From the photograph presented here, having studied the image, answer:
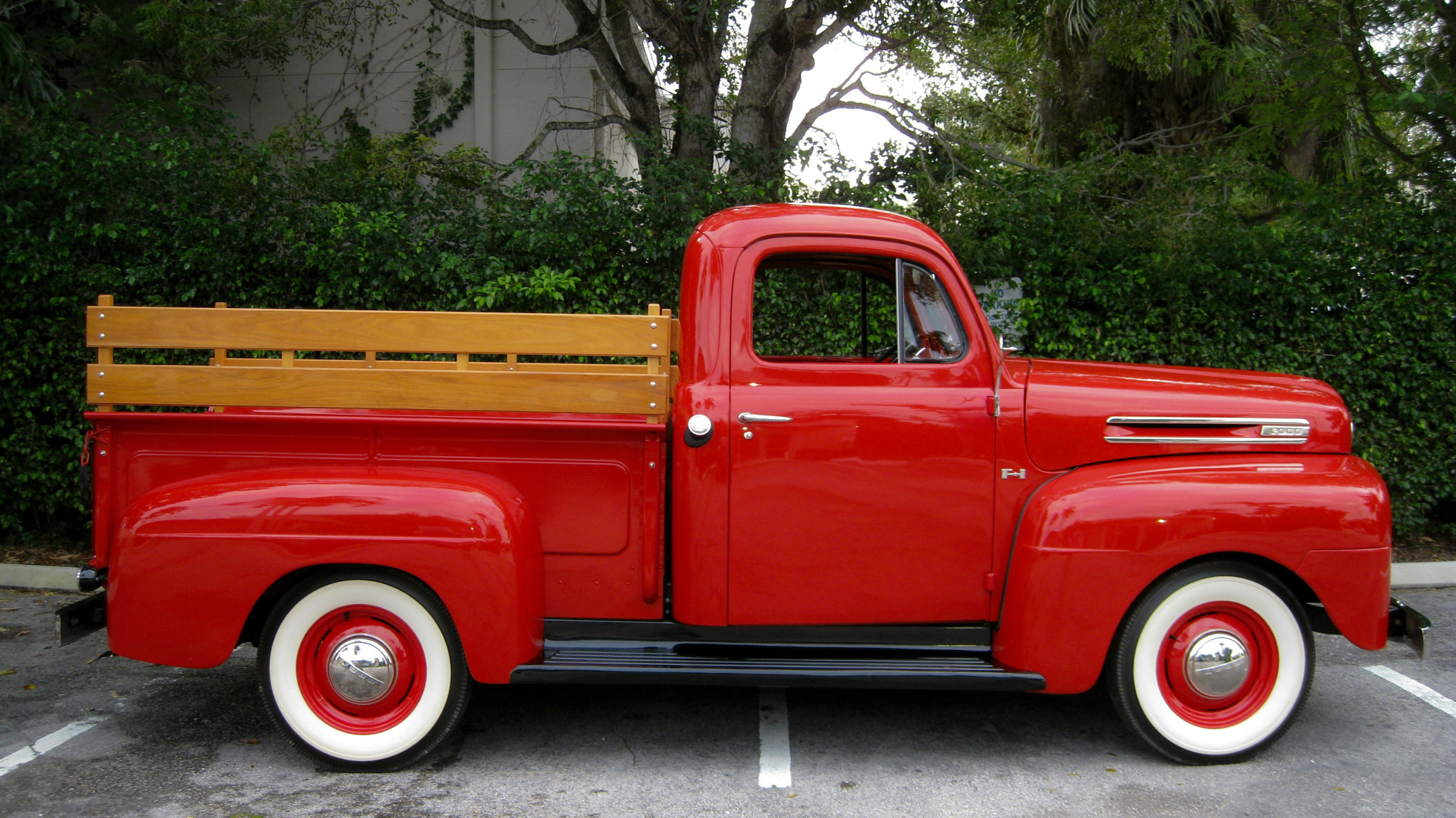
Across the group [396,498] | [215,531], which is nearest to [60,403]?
[215,531]

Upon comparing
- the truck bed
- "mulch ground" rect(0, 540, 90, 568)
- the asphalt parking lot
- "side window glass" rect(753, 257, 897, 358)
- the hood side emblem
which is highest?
"side window glass" rect(753, 257, 897, 358)

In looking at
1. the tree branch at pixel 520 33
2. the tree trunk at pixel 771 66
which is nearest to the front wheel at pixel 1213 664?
the tree trunk at pixel 771 66

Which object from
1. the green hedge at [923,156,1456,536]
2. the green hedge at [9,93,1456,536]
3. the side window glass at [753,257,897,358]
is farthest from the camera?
the green hedge at [923,156,1456,536]

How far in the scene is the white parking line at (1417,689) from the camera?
4.17 meters

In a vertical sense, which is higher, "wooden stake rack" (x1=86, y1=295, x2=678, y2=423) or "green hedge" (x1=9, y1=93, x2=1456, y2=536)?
"green hedge" (x1=9, y1=93, x2=1456, y2=536)

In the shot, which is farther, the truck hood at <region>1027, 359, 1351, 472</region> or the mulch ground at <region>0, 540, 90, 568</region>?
the mulch ground at <region>0, 540, 90, 568</region>

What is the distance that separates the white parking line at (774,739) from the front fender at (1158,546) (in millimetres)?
931

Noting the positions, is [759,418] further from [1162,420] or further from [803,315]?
[803,315]

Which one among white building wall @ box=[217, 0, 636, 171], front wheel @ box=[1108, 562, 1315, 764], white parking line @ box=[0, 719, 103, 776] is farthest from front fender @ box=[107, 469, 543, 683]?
white building wall @ box=[217, 0, 636, 171]

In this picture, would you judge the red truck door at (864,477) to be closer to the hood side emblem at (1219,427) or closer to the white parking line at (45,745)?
the hood side emblem at (1219,427)

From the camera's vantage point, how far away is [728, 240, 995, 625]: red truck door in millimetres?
3500

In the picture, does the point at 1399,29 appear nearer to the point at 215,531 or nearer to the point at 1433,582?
the point at 1433,582

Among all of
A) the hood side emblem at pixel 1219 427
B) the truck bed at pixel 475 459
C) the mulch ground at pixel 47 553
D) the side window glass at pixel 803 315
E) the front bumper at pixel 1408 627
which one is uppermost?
the side window glass at pixel 803 315

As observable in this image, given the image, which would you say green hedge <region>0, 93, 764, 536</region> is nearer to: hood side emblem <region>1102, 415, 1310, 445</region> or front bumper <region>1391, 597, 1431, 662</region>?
hood side emblem <region>1102, 415, 1310, 445</region>
